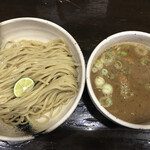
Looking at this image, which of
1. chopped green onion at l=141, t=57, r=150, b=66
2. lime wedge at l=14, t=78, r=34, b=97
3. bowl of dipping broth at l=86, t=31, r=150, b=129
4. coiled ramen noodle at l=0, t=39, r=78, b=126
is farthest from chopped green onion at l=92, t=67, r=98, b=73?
lime wedge at l=14, t=78, r=34, b=97

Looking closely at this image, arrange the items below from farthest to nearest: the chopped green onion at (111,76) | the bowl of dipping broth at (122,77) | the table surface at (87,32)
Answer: the table surface at (87,32) < the chopped green onion at (111,76) < the bowl of dipping broth at (122,77)

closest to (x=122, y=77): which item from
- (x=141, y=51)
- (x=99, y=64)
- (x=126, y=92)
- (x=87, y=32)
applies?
(x=126, y=92)

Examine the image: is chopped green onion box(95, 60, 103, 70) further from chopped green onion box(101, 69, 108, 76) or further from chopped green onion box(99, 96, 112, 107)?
chopped green onion box(99, 96, 112, 107)

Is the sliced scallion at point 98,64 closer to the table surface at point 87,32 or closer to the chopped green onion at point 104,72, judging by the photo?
the chopped green onion at point 104,72

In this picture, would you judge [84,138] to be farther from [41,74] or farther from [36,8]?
[36,8]

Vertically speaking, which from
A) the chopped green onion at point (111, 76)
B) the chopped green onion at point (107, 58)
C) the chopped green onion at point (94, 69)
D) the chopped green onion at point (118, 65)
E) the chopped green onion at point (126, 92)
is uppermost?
the chopped green onion at point (107, 58)

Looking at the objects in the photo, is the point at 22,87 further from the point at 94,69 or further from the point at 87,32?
the point at 87,32

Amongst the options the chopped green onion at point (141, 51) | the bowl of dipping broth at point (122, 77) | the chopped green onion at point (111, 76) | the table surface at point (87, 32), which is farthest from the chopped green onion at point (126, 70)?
the table surface at point (87, 32)
